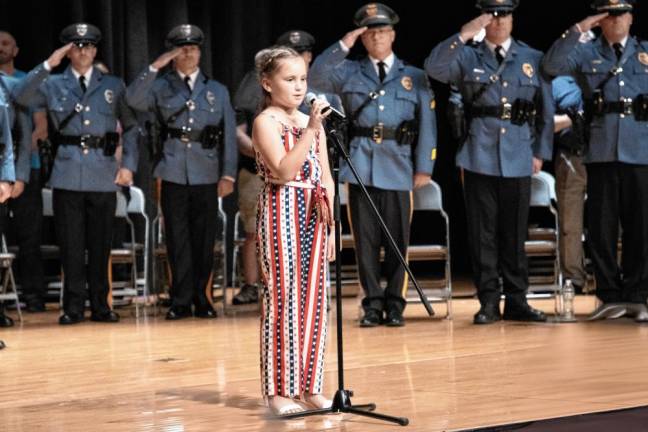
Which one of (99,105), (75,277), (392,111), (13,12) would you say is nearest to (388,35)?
(392,111)

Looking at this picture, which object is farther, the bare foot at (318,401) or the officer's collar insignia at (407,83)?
the officer's collar insignia at (407,83)

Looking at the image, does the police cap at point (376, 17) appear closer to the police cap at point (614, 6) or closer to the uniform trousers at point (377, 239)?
the uniform trousers at point (377, 239)

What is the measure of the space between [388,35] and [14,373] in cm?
306

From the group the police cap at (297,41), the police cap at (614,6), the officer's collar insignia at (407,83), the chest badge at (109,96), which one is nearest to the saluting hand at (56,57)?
the chest badge at (109,96)

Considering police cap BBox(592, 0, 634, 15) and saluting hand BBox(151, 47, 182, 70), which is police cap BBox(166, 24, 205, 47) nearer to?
saluting hand BBox(151, 47, 182, 70)

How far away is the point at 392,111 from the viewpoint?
7504 mm

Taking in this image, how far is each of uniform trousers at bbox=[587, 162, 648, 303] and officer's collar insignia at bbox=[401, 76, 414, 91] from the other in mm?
1162

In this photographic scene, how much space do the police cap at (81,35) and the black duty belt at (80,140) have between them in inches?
22.8

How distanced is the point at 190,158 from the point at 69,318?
4.19ft

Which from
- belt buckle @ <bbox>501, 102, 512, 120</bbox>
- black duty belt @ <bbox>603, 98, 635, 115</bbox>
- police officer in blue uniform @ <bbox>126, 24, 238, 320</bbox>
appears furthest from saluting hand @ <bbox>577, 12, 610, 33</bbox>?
police officer in blue uniform @ <bbox>126, 24, 238, 320</bbox>

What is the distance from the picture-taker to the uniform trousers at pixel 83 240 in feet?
26.8

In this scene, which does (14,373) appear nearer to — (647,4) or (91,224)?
(91,224)

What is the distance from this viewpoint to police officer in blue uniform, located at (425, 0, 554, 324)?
24.4ft

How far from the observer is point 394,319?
746 cm
